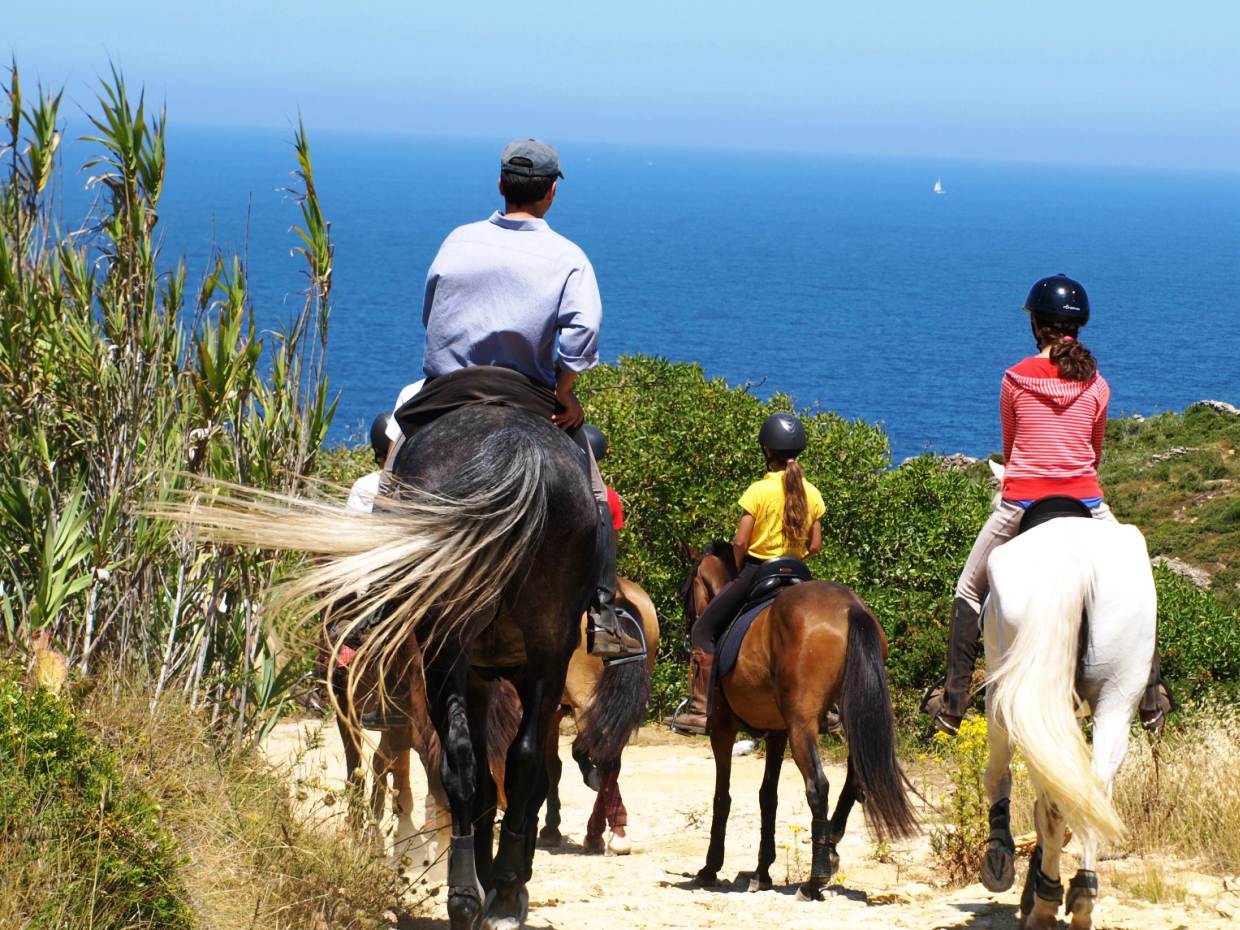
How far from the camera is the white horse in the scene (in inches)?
249

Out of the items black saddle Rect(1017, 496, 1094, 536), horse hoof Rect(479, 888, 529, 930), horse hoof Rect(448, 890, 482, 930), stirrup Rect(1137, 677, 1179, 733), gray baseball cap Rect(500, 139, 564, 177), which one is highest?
gray baseball cap Rect(500, 139, 564, 177)

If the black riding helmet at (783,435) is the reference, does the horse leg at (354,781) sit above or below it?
below

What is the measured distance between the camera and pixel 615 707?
29.9 ft

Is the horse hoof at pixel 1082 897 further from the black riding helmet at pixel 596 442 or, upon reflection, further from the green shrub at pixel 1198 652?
the green shrub at pixel 1198 652

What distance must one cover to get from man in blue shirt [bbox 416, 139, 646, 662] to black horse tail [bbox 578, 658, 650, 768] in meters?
2.30

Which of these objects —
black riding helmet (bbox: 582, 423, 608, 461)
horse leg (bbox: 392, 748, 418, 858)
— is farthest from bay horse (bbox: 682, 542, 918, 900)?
horse leg (bbox: 392, 748, 418, 858)

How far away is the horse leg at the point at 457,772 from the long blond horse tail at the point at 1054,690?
2.32m

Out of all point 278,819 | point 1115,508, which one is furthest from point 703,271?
point 278,819

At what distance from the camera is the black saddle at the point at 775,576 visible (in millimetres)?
9773

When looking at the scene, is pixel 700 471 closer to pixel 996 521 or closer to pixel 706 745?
pixel 706 745

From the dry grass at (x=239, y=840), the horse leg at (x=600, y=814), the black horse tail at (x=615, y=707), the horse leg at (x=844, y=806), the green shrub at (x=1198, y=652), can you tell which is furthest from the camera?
the green shrub at (x=1198, y=652)

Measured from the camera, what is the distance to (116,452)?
8.02m

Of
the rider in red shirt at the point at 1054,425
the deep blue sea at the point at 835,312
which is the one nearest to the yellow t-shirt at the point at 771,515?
the rider in red shirt at the point at 1054,425

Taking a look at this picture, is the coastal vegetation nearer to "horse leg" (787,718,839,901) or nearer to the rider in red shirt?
"horse leg" (787,718,839,901)
